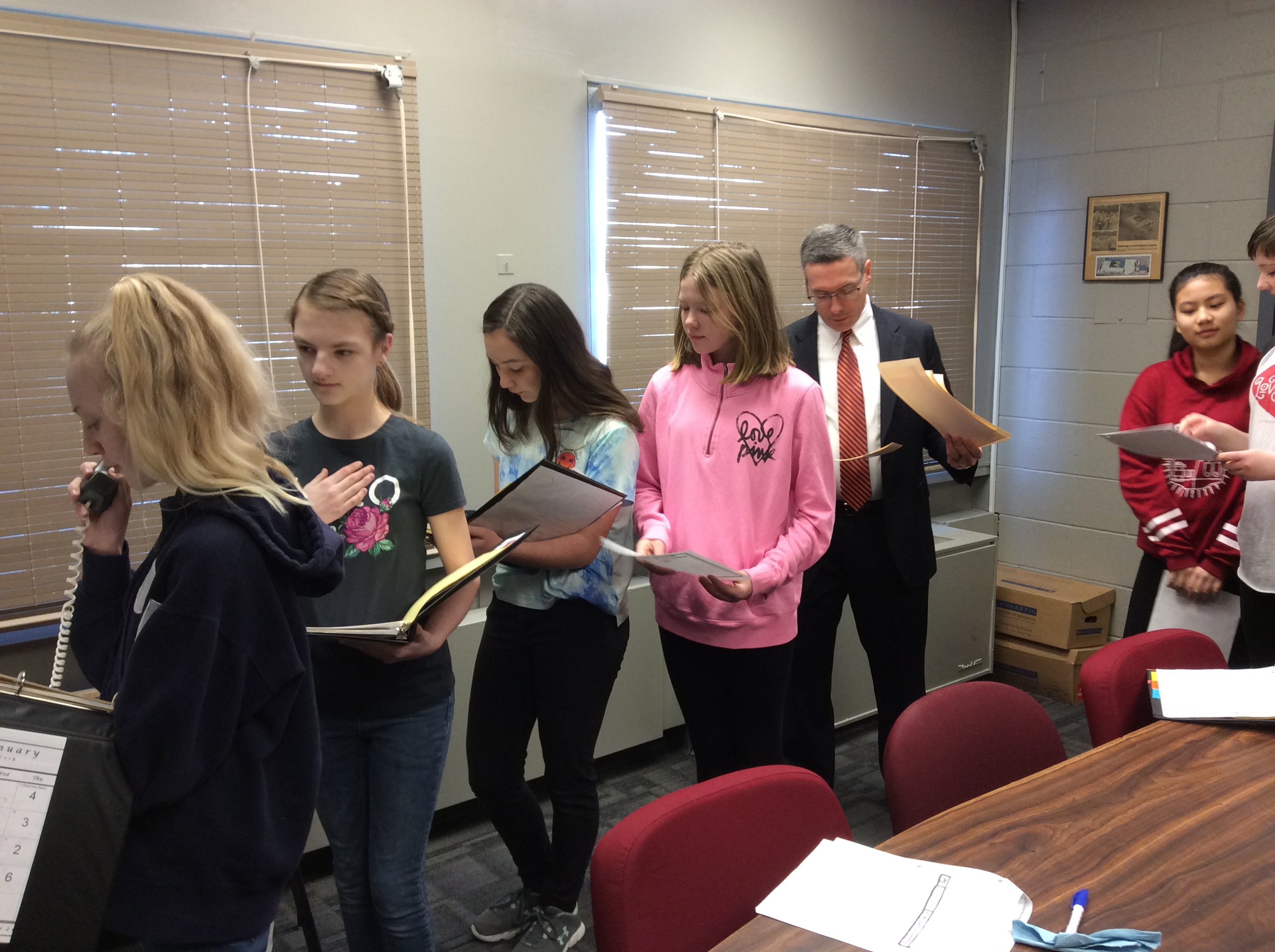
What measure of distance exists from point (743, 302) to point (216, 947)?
145 centimetres

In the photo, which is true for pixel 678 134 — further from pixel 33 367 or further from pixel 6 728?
pixel 6 728

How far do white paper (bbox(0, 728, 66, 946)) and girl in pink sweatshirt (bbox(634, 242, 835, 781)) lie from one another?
119 centimetres

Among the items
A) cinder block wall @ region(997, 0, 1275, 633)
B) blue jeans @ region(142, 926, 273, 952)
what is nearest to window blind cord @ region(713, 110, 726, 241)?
cinder block wall @ region(997, 0, 1275, 633)

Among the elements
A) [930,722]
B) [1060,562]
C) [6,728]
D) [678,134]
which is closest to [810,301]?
[678,134]

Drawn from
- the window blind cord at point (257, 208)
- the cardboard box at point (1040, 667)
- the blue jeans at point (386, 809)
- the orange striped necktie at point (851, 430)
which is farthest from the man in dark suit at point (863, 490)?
the cardboard box at point (1040, 667)

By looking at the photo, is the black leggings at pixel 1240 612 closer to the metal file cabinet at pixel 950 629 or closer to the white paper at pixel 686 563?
the metal file cabinet at pixel 950 629

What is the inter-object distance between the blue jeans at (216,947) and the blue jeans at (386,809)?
0.43 m

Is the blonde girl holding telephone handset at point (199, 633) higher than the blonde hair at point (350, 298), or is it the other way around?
the blonde hair at point (350, 298)

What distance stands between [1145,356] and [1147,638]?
7.63 ft

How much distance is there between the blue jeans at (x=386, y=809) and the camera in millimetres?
1683

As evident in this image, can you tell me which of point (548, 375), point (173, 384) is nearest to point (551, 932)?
point (548, 375)

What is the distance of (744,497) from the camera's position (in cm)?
208

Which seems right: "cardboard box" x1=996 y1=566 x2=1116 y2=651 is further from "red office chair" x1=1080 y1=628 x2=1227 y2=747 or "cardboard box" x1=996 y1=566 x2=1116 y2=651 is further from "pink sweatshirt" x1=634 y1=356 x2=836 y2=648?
"pink sweatshirt" x1=634 y1=356 x2=836 y2=648

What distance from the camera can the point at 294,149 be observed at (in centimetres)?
247
